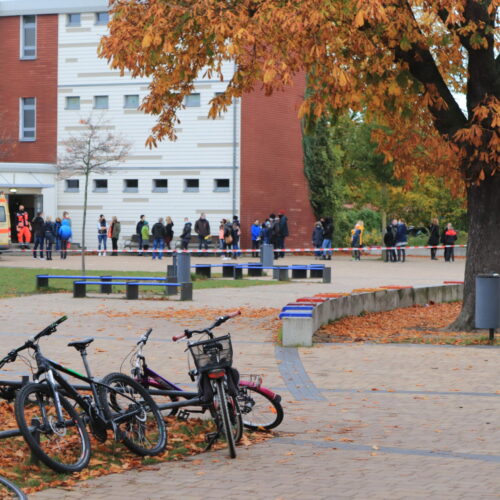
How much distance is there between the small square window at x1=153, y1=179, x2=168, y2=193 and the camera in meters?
52.2

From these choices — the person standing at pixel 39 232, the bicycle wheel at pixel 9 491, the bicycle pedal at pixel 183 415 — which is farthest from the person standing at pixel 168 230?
the bicycle wheel at pixel 9 491

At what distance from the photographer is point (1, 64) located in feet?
182

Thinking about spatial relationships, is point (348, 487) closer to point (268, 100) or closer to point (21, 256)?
point (21, 256)

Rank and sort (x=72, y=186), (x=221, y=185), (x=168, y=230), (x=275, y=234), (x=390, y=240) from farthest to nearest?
1. (x=72, y=186)
2. (x=221, y=185)
3. (x=168, y=230)
4. (x=275, y=234)
5. (x=390, y=240)

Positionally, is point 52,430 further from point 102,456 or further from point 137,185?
point 137,185

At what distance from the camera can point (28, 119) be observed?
5522cm

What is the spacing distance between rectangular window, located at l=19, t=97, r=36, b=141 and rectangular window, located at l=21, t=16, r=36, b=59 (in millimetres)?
2120

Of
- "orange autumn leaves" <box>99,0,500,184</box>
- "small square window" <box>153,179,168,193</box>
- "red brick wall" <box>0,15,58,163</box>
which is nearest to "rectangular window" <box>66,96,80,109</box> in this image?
"red brick wall" <box>0,15,58,163</box>

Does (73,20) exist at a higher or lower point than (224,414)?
higher

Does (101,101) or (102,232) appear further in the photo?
(101,101)

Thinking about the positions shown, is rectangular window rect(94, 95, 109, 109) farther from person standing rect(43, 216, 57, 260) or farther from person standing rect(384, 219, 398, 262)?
person standing rect(384, 219, 398, 262)

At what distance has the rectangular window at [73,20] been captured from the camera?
54.0 m

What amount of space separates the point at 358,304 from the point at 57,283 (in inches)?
422

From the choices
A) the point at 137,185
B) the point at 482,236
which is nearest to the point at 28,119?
the point at 137,185
